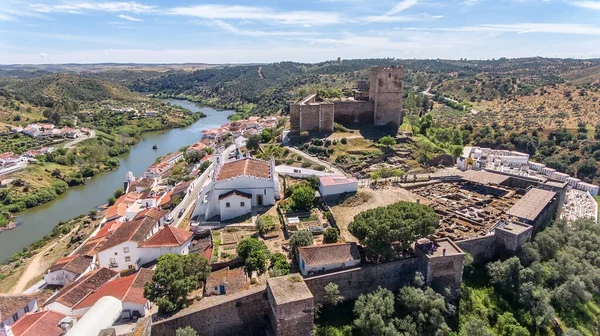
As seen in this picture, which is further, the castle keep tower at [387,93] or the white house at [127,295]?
the castle keep tower at [387,93]

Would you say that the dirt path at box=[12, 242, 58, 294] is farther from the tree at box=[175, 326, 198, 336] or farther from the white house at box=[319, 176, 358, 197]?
the white house at box=[319, 176, 358, 197]

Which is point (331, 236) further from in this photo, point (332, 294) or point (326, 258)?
point (332, 294)

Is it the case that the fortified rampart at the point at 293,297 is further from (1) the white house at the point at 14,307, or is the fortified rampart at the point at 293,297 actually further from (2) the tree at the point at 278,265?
(1) the white house at the point at 14,307

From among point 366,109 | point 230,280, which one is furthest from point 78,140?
point 230,280

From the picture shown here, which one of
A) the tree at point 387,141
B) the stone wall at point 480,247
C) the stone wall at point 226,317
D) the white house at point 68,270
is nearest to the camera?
the stone wall at point 226,317

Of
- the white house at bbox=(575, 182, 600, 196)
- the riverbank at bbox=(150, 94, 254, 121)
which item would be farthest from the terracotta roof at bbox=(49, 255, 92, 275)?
the riverbank at bbox=(150, 94, 254, 121)

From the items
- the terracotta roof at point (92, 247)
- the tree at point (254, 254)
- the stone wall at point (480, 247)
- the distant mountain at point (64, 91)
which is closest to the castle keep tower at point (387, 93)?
the stone wall at point (480, 247)

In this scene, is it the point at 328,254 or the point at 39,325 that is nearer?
the point at 39,325
